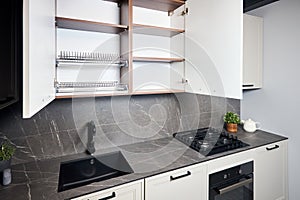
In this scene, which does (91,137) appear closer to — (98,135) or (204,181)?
(98,135)

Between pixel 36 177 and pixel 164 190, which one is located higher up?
pixel 36 177

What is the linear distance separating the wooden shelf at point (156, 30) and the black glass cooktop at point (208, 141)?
3.20ft

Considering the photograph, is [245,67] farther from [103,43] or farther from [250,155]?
[103,43]

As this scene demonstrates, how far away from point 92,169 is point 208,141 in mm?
1029

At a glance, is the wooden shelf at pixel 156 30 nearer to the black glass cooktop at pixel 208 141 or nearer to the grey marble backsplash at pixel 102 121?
the grey marble backsplash at pixel 102 121

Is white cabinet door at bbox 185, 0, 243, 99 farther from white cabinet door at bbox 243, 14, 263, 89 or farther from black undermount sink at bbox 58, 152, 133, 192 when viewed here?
black undermount sink at bbox 58, 152, 133, 192

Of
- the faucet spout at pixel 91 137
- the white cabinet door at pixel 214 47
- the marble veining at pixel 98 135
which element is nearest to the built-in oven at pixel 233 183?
the marble veining at pixel 98 135

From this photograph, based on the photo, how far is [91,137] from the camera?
5.23ft

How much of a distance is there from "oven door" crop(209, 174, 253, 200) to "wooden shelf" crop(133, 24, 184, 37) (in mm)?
1318

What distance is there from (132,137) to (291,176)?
5.30 feet

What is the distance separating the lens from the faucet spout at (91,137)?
1.57 metres

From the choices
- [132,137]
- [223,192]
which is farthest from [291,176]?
[132,137]

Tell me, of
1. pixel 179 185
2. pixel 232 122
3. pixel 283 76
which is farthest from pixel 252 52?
pixel 179 185

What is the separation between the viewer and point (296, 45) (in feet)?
6.15
